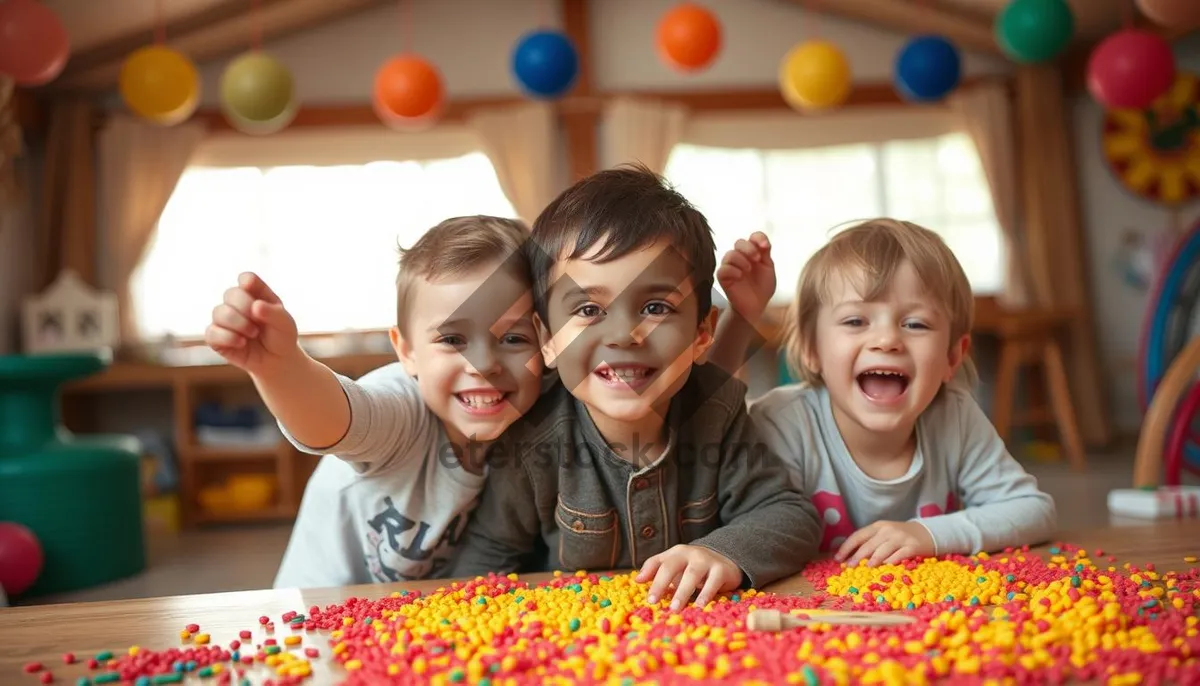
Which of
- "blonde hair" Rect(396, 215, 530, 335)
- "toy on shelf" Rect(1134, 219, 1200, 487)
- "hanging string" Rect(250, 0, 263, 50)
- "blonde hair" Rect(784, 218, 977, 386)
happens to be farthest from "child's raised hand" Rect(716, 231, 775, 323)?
→ "hanging string" Rect(250, 0, 263, 50)

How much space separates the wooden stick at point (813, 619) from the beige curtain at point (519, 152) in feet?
16.2

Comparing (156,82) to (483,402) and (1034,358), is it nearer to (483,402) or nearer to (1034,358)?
(483,402)

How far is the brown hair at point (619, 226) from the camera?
3.80ft

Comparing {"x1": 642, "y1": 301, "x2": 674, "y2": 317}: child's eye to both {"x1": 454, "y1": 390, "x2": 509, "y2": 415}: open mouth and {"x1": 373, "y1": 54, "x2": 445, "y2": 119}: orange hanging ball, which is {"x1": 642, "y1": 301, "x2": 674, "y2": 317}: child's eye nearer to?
{"x1": 454, "y1": 390, "x2": 509, "y2": 415}: open mouth

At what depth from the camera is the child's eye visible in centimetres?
115

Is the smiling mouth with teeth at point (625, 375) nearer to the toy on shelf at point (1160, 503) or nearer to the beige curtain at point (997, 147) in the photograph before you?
the toy on shelf at point (1160, 503)

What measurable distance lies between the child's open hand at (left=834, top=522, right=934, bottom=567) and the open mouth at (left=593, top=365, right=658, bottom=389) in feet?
1.18

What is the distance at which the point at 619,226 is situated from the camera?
45.7 inches

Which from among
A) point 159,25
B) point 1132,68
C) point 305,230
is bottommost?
point 305,230

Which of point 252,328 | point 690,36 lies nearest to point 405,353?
point 252,328

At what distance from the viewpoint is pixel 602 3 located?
6.04 meters

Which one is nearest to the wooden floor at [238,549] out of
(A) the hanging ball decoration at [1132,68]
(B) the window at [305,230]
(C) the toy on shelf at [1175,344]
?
(C) the toy on shelf at [1175,344]

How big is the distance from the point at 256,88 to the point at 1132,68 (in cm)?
351

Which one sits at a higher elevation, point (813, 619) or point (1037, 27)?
point (1037, 27)
